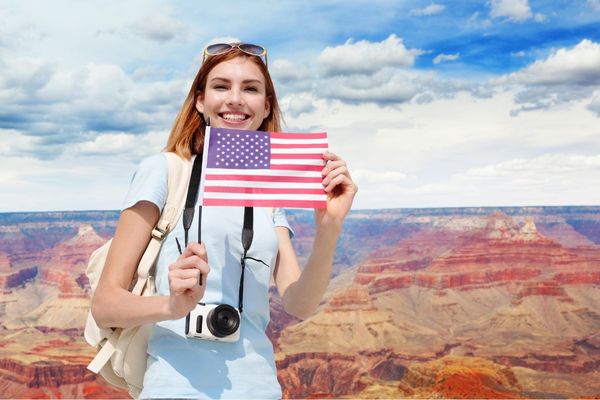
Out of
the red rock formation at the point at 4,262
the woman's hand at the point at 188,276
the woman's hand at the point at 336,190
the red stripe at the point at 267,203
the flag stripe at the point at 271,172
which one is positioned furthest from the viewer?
the red rock formation at the point at 4,262

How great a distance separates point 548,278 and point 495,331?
14581 millimetres

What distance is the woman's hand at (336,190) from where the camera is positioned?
2.50 metres

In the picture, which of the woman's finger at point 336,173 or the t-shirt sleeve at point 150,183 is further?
the woman's finger at point 336,173

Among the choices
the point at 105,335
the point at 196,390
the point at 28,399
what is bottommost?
the point at 28,399

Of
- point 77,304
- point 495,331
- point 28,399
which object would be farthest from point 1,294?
point 495,331

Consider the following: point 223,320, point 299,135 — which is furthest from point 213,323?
point 299,135

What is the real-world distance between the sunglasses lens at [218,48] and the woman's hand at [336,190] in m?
0.58

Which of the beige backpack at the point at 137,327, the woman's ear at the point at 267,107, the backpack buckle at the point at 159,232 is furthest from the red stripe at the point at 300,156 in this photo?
the backpack buckle at the point at 159,232

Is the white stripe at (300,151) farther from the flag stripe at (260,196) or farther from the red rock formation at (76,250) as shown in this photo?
the red rock formation at (76,250)

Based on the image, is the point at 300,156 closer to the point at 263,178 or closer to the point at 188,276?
the point at 263,178

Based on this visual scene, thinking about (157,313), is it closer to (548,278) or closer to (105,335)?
(105,335)

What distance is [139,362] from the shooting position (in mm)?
2367

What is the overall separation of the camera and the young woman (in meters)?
0.05

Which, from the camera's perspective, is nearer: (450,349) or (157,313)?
(157,313)
